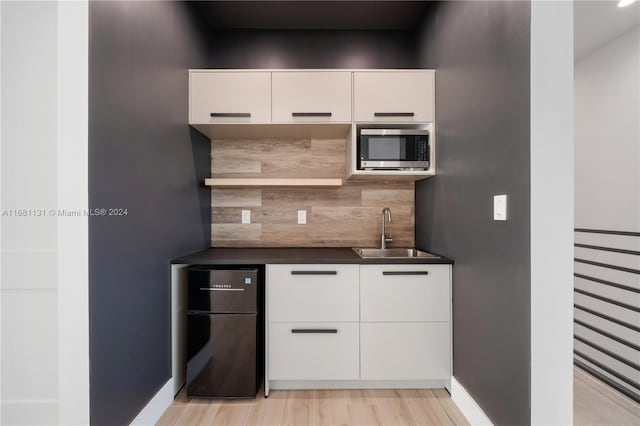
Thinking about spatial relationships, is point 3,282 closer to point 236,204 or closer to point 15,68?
point 15,68

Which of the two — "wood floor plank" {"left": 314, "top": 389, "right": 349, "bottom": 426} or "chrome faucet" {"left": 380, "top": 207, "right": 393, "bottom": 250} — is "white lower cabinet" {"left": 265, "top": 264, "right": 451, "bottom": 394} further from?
"chrome faucet" {"left": 380, "top": 207, "right": 393, "bottom": 250}

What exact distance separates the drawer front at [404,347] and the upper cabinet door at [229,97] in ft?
5.35

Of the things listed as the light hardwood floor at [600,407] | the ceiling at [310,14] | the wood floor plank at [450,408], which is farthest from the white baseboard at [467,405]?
the ceiling at [310,14]

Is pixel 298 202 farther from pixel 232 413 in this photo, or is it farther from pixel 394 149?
pixel 232 413

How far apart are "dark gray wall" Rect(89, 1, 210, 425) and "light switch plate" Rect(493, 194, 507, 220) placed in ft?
5.65

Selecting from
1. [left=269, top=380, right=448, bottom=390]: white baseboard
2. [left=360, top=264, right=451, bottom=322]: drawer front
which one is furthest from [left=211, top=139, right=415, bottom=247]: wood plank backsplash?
[left=269, top=380, right=448, bottom=390]: white baseboard

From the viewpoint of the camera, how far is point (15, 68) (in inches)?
49.7

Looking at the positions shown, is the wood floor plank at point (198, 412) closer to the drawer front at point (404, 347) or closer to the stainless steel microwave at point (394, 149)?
the drawer front at point (404, 347)

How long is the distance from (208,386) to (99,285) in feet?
3.35

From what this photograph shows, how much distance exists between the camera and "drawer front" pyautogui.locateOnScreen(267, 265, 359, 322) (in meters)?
1.97

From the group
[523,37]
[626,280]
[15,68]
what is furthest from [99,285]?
[626,280]

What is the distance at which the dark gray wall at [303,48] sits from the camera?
2.63 meters

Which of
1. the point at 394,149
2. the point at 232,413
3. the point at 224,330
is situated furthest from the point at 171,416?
the point at 394,149

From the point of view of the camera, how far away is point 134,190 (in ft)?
5.10
